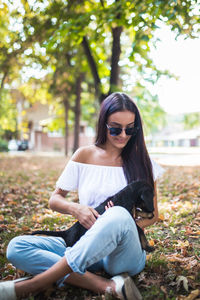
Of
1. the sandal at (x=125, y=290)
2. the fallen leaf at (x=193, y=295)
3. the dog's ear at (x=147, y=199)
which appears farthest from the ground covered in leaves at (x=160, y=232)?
the dog's ear at (x=147, y=199)

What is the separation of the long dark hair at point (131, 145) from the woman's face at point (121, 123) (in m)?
0.04

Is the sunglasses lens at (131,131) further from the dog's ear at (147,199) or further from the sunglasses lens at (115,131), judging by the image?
the dog's ear at (147,199)

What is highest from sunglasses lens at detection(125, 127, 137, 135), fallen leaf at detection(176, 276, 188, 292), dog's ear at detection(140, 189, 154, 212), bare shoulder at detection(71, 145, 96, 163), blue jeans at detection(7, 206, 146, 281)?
sunglasses lens at detection(125, 127, 137, 135)

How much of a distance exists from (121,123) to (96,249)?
113 centimetres

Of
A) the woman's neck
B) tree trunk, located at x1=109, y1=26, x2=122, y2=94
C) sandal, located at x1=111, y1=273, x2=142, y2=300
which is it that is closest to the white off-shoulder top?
the woman's neck

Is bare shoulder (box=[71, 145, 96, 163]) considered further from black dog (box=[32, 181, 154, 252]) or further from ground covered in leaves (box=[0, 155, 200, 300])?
ground covered in leaves (box=[0, 155, 200, 300])

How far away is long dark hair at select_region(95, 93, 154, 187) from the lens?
2.61 metres

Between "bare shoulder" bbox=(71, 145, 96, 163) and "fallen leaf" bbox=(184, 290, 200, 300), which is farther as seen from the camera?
"bare shoulder" bbox=(71, 145, 96, 163)

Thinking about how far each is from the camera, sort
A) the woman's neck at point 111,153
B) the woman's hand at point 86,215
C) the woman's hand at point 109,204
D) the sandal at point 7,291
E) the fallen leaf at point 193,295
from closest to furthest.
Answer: the sandal at point 7,291, the fallen leaf at point 193,295, the woman's hand at point 86,215, the woman's hand at point 109,204, the woman's neck at point 111,153

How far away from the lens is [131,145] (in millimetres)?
2822

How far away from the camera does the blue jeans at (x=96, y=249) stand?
2.04 m

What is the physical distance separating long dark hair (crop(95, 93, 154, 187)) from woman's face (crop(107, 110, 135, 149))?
4cm

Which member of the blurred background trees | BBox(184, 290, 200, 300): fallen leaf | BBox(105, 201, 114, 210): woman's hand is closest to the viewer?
BBox(184, 290, 200, 300): fallen leaf

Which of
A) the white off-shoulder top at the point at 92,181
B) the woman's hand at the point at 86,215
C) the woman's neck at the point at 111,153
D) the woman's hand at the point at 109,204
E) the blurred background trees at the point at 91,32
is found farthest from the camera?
the blurred background trees at the point at 91,32
